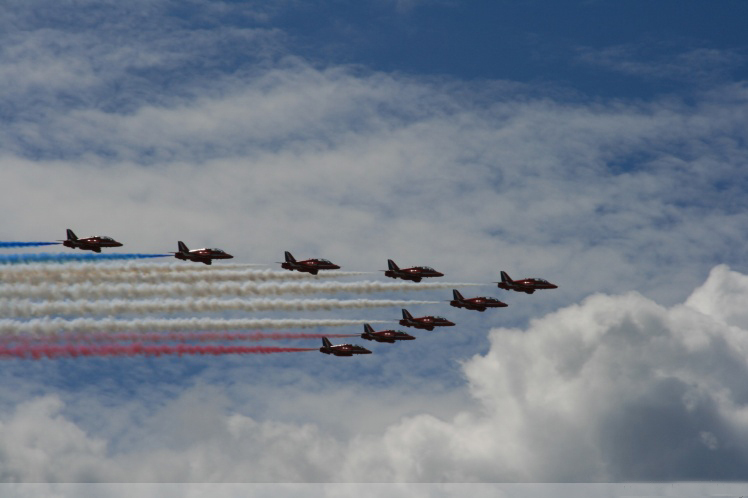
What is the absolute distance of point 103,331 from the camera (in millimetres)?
184750

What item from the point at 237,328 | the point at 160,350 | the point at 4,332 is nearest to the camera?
the point at 4,332

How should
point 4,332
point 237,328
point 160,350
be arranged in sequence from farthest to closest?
1. point 237,328
2. point 160,350
3. point 4,332

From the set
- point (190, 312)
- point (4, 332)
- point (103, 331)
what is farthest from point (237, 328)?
point (4, 332)

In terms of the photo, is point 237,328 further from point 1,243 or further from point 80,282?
point 1,243

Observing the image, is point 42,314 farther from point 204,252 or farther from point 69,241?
point 204,252

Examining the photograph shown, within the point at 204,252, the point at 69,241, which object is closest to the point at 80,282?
the point at 69,241

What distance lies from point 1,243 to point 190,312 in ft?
107

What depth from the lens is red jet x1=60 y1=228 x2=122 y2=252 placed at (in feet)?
623

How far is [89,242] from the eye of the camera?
623 feet

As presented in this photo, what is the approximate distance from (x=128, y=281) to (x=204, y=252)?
41.5 feet

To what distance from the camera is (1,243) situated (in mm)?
177375

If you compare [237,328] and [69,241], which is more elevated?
[69,241]

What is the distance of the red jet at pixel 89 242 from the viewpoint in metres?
190

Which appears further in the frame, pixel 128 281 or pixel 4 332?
pixel 128 281
